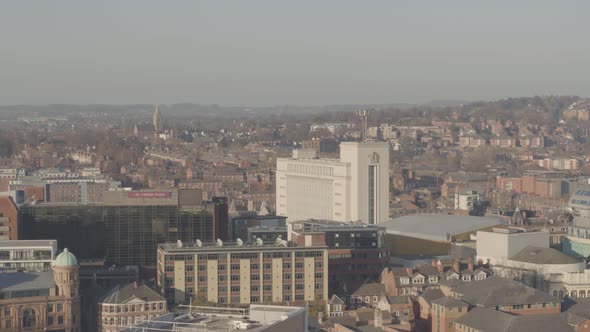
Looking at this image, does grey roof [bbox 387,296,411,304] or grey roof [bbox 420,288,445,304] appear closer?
grey roof [bbox 420,288,445,304]

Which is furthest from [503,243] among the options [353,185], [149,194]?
[353,185]

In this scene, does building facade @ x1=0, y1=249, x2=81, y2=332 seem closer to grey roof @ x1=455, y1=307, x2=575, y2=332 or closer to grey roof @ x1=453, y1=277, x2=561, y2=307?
grey roof @ x1=455, y1=307, x2=575, y2=332

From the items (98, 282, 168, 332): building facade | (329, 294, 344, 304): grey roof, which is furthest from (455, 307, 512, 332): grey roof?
(98, 282, 168, 332): building facade

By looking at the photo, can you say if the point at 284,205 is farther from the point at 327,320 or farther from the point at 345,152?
the point at 327,320

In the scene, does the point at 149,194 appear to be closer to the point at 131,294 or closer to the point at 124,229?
the point at 124,229

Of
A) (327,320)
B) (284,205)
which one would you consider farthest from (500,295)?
(284,205)

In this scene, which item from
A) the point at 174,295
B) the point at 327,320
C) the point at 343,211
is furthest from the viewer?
the point at 343,211
